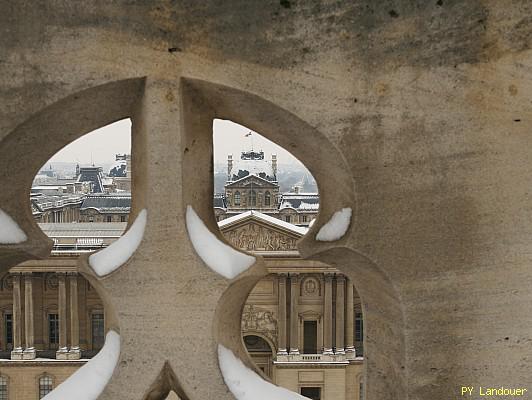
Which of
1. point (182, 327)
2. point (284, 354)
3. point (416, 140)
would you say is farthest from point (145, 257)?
point (284, 354)

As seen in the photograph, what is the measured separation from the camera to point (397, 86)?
1631mm

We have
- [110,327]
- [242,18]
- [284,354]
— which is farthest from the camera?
[284,354]

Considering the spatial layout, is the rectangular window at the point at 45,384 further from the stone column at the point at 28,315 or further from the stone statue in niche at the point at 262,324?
the stone statue in niche at the point at 262,324

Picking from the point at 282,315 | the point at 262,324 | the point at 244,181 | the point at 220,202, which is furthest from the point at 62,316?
the point at 220,202

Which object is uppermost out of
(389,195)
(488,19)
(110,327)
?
(488,19)

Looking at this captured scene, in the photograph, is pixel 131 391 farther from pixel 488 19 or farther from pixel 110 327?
pixel 488 19

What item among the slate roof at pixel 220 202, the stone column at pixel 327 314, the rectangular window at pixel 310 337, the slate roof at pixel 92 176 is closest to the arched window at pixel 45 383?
the rectangular window at pixel 310 337

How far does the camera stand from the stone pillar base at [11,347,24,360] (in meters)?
22.1

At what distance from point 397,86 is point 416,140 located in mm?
153

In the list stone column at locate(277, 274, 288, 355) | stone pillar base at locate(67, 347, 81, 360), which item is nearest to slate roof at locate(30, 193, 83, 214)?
stone pillar base at locate(67, 347, 81, 360)

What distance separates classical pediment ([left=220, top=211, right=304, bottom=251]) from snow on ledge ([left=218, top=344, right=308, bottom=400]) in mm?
19839

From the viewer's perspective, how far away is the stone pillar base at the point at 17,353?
22052mm

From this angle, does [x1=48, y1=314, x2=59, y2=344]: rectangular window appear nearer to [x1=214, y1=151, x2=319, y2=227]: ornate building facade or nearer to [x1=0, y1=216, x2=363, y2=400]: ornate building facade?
[x1=0, y1=216, x2=363, y2=400]: ornate building facade

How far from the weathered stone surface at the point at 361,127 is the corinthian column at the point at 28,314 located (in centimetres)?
2263
